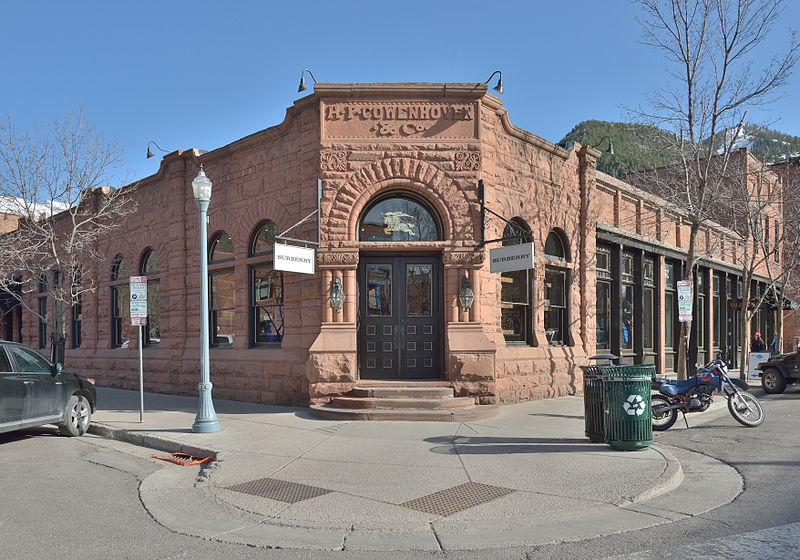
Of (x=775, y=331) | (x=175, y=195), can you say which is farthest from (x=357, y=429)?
(x=775, y=331)

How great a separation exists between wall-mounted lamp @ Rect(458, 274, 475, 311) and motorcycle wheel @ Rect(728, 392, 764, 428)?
4.91 metres

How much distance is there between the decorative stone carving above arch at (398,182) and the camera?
13.3 m

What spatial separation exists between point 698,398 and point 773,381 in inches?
402

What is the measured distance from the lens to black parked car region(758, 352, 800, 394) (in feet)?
62.7

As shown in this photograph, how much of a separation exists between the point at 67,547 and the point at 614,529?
4.64 meters

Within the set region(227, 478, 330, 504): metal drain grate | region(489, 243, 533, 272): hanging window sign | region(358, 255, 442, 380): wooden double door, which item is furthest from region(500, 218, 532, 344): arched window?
region(227, 478, 330, 504): metal drain grate

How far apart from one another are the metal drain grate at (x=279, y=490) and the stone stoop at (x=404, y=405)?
167 inches

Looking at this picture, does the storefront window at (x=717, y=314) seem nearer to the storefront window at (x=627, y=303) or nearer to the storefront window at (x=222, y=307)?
the storefront window at (x=627, y=303)

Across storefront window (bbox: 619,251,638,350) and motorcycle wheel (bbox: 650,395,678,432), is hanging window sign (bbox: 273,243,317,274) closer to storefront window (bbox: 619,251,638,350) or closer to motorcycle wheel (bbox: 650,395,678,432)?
motorcycle wheel (bbox: 650,395,678,432)

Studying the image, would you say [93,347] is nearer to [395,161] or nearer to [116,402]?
[116,402]

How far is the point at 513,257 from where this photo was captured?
41.1ft

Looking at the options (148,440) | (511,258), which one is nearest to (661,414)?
(511,258)

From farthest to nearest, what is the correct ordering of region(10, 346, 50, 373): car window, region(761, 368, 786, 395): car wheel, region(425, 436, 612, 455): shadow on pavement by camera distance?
region(761, 368, 786, 395): car wheel < region(10, 346, 50, 373): car window < region(425, 436, 612, 455): shadow on pavement

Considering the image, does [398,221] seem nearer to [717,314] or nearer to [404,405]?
[404,405]
